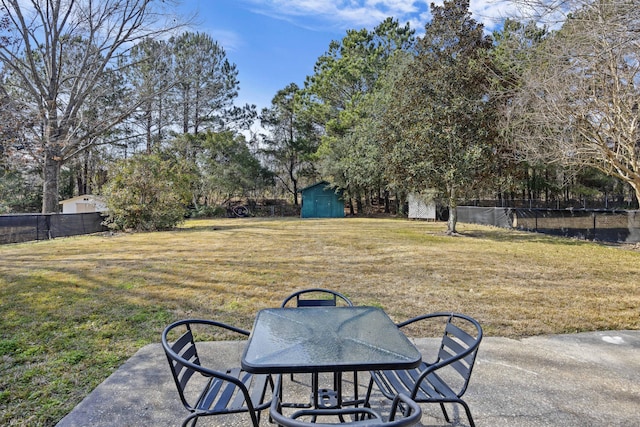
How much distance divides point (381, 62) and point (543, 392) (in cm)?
Answer: 2435

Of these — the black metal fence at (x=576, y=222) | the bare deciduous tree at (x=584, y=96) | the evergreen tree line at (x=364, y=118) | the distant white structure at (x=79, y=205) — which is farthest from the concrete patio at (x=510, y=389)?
the distant white structure at (x=79, y=205)

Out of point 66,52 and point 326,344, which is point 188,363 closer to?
point 326,344

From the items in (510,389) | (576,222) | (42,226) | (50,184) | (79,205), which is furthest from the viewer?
(79,205)

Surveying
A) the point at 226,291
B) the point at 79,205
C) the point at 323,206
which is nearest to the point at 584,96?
the point at 226,291

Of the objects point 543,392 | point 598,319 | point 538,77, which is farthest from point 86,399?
point 538,77

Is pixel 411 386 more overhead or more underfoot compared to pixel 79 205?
more underfoot

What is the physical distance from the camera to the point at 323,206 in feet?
87.9

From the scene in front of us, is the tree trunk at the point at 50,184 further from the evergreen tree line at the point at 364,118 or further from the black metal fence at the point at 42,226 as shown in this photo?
the black metal fence at the point at 42,226

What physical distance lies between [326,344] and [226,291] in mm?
3744

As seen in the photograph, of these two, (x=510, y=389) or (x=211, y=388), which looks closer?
(x=211, y=388)

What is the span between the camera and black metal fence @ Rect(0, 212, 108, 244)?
1080cm

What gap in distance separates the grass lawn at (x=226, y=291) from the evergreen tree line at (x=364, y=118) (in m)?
2.89

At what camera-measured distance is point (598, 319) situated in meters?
3.98

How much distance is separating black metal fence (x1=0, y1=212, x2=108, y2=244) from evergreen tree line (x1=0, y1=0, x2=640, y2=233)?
1123 mm
